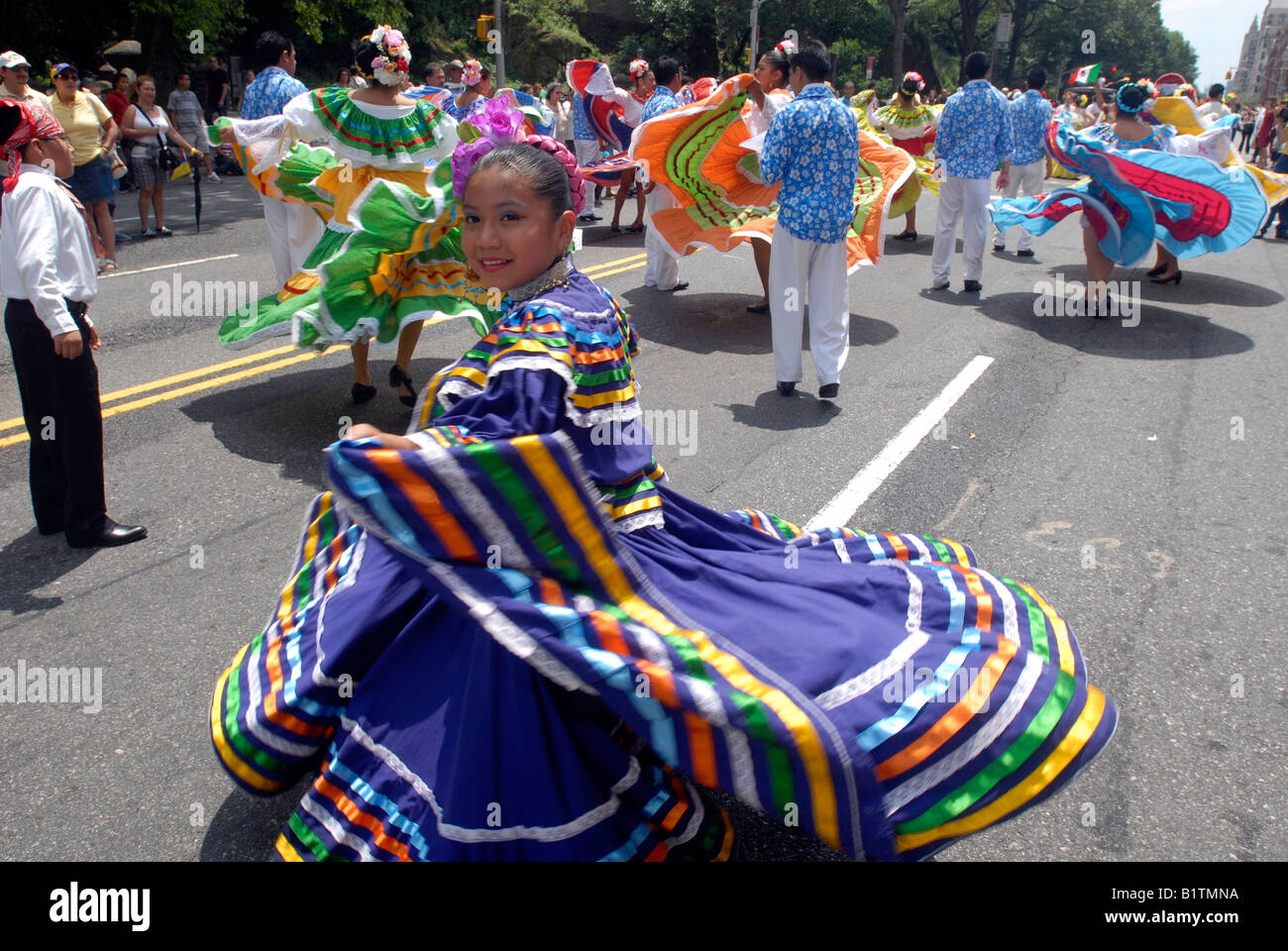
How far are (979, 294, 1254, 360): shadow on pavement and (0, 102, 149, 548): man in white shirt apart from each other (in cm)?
666

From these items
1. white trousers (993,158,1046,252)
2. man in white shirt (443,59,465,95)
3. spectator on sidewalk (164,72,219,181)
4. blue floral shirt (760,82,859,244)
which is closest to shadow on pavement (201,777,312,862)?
blue floral shirt (760,82,859,244)

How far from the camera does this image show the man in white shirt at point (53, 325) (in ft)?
11.6

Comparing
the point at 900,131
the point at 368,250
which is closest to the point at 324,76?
the point at 900,131

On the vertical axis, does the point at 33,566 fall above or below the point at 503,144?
below

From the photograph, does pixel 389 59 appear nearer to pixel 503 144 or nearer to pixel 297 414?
pixel 297 414

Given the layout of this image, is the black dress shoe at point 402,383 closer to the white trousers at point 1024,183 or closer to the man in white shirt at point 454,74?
the man in white shirt at point 454,74

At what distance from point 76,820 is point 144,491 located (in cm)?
236

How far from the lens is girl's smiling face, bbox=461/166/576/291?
2.36 meters

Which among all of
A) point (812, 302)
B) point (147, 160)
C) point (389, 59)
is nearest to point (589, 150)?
point (147, 160)

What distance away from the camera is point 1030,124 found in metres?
11.1

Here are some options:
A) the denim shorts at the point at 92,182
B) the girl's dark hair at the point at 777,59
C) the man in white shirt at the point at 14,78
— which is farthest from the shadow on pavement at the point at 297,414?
the denim shorts at the point at 92,182

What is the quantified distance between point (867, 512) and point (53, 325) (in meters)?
3.35

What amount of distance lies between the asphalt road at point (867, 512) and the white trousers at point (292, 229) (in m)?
0.75

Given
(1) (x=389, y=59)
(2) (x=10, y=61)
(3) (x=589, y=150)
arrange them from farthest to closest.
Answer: (3) (x=589, y=150)
(2) (x=10, y=61)
(1) (x=389, y=59)
